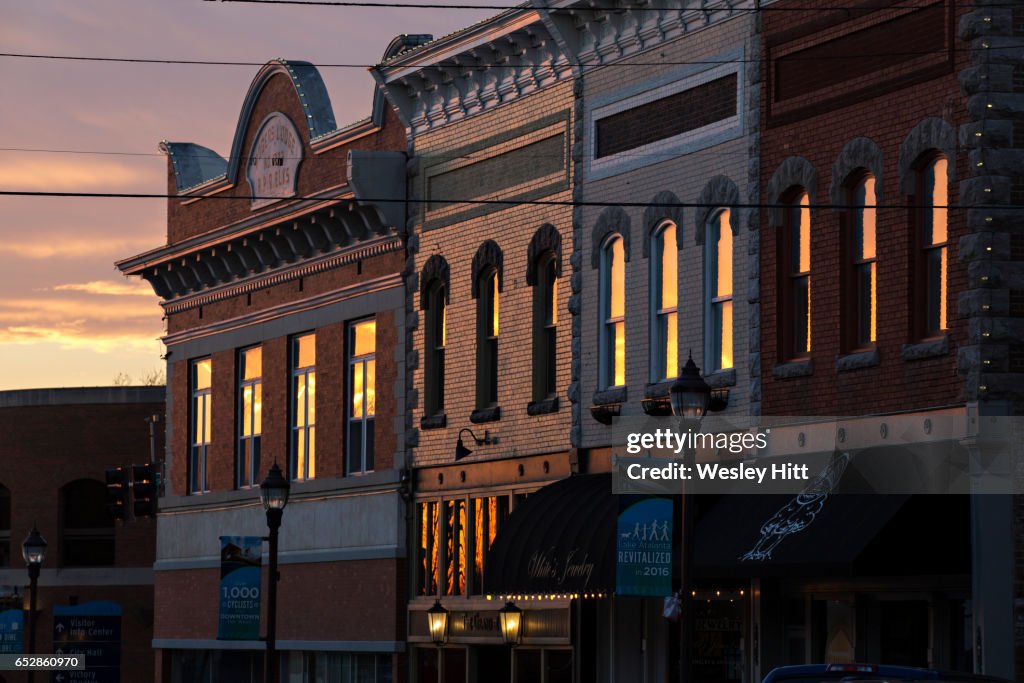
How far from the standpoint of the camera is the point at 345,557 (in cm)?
3753

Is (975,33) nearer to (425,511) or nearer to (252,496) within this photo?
(425,511)

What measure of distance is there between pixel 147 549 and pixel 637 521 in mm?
31122

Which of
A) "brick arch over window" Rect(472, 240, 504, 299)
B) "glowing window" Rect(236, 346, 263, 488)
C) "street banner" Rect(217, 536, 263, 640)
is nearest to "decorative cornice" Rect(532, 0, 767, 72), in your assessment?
"brick arch over window" Rect(472, 240, 504, 299)

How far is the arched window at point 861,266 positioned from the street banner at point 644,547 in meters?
3.11

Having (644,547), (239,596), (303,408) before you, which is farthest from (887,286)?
(303,408)

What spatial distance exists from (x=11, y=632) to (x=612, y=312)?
19.0m

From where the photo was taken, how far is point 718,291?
1109 inches

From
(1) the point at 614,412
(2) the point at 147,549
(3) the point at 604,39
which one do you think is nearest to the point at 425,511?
(1) the point at 614,412

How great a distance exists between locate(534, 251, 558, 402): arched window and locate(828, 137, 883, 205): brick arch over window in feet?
23.7

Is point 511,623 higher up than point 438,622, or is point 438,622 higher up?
point 511,623

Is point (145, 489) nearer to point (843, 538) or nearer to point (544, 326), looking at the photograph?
point (544, 326)

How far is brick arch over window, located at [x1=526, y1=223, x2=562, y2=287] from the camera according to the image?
104ft

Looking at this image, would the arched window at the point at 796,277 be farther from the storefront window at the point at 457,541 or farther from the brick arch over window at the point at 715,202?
the storefront window at the point at 457,541

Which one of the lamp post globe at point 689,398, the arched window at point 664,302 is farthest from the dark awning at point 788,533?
the lamp post globe at point 689,398
